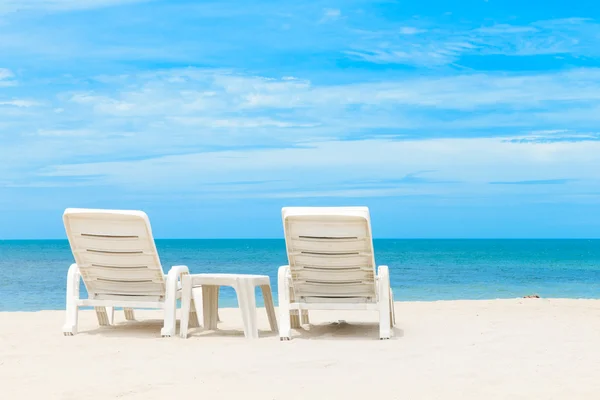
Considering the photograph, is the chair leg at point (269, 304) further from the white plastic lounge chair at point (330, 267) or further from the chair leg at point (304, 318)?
the chair leg at point (304, 318)

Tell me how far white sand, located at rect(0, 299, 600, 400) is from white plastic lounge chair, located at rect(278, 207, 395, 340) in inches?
11.5

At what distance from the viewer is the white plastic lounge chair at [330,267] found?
6.24 m

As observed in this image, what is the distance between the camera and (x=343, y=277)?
646 cm

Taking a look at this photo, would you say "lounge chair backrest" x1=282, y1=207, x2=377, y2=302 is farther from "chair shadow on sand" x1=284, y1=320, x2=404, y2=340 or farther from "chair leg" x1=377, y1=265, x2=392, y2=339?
"chair shadow on sand" x1=284, y1=320, x2=404, y2=340

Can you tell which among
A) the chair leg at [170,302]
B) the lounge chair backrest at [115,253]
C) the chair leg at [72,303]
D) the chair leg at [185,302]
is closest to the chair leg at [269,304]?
the chair leg at [185,302]

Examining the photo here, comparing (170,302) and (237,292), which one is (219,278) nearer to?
(237,292)

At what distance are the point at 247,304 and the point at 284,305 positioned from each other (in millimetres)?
308

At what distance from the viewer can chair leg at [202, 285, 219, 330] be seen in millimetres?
7117

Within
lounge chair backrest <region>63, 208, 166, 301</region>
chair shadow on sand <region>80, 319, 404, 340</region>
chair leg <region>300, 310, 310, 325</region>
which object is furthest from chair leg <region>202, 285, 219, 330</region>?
chair leg <region>300, 310, 310, 325</region>

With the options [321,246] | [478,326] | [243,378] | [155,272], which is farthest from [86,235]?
[478,326]

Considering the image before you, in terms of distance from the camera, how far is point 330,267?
6438 mm

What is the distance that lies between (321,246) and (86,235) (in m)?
1.97

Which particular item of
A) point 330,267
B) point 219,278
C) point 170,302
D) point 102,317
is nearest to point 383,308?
point 330,267

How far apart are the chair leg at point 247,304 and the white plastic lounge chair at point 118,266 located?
0.54 meters
